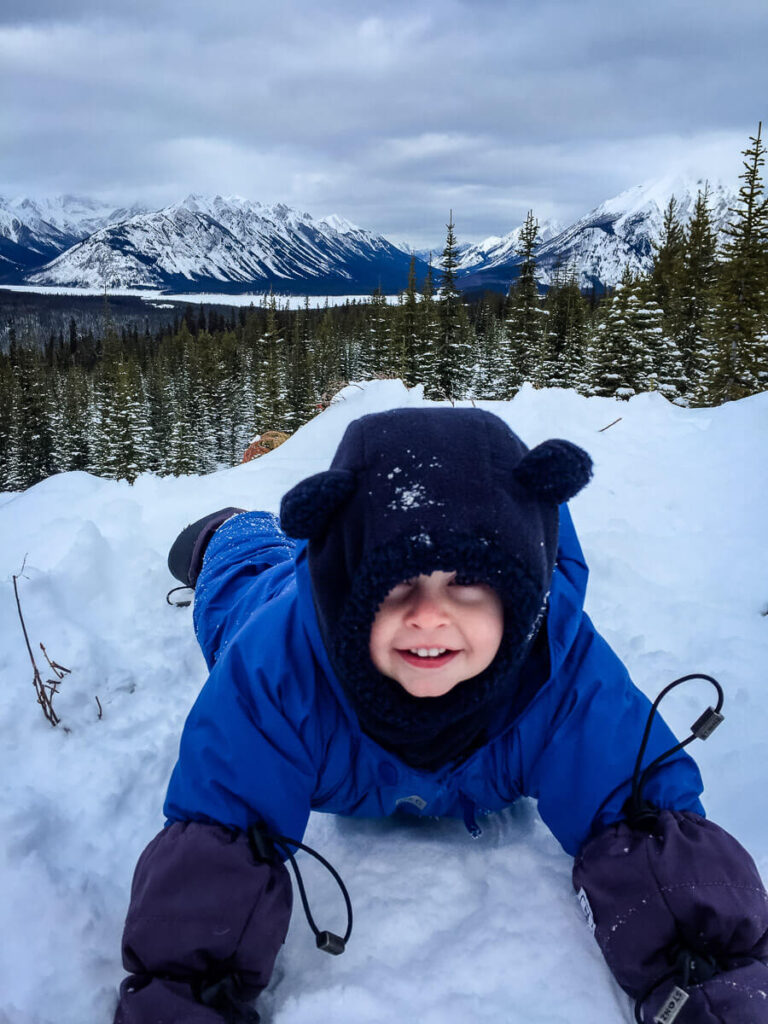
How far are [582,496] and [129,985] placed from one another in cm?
369

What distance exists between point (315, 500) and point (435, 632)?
362mm

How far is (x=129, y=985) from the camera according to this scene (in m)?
1.22

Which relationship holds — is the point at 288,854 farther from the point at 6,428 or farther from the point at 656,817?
the point at 6,428

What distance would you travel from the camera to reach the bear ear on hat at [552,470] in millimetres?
1188

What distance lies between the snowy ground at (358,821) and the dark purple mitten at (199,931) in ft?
0.51

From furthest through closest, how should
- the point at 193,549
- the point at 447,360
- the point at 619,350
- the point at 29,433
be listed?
the point at 29,433 → the point at 447,360 → the point at 619,350 → the point at 193,549

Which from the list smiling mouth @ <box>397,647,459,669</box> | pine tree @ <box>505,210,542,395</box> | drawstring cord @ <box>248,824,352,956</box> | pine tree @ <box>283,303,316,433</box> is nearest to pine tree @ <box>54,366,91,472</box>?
pine tree @ <box>283,303,316,433</box>

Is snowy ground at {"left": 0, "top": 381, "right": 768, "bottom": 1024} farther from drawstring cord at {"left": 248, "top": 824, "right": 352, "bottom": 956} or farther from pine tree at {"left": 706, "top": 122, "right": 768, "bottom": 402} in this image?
pine tree at {"left": 706, "top": 122, "right": 768, "bottom": 402}

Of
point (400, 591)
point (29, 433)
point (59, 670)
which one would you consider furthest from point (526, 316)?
point (29, 433)

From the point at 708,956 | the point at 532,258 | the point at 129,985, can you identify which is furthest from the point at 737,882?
the point at 532,258

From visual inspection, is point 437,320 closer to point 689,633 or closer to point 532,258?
point 532,258

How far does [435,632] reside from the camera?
1.21 meters

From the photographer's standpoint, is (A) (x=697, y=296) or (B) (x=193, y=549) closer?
(B) (x=193, y=549)

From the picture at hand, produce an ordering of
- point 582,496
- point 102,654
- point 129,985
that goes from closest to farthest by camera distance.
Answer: point 129,985 → point 102,654 → point 582,496
